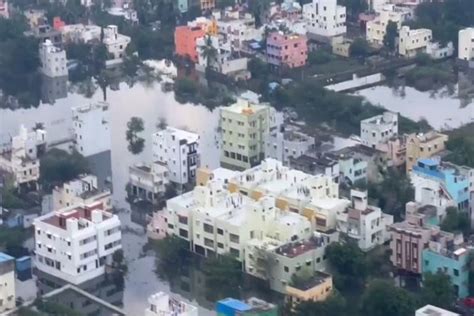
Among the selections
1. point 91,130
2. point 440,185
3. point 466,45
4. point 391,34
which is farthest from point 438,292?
point 391,34

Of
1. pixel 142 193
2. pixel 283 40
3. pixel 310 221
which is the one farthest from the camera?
pixel 283 40

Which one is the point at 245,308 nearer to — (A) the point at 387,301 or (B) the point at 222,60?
(A) the point at 387,301

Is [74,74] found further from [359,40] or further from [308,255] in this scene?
[308,255]

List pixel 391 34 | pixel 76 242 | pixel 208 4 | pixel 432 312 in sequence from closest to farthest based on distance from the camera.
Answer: pixel 432 312
pixel 76 242
pixel 391 34
pixel 208 4

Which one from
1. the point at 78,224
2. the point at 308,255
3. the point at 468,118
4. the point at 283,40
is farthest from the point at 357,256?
the point at 283,40

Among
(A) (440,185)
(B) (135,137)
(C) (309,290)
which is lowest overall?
(B) (135,137)
